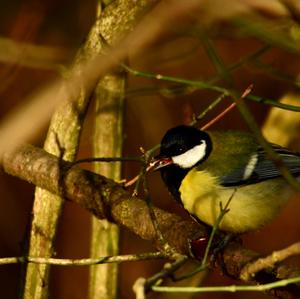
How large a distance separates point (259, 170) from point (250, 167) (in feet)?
0.12

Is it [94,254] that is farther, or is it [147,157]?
[94,254]

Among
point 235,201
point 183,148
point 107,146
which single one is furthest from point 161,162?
point 235,201

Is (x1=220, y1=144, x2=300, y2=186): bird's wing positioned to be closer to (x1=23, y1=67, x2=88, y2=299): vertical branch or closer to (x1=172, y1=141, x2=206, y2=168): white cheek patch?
(x1=172, y1=141, x2=206, y2=168): white cheek patch

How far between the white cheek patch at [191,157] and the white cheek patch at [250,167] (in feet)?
0.60

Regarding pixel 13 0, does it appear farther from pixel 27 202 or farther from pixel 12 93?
pixel 27 202

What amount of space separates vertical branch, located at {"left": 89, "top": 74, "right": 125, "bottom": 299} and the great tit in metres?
0.18

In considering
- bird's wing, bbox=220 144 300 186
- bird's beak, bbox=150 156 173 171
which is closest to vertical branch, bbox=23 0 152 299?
bird's beak, bbox=150 156 173 171

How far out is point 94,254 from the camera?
268cm

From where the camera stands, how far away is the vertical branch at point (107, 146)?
2.64m

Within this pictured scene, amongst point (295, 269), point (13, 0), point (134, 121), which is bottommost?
point (295, 269)

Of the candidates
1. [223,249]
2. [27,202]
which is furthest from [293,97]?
[27,202]

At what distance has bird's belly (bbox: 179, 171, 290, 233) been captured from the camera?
249 centimetres

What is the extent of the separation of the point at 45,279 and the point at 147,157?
2.10 ft

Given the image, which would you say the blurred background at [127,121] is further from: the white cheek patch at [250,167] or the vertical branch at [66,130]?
the vertical branch at [66,130]
